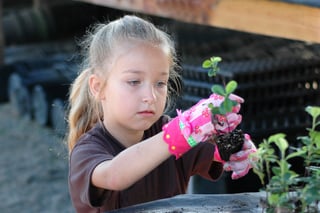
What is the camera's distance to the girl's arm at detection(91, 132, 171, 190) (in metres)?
1.65

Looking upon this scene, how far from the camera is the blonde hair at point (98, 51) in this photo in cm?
196

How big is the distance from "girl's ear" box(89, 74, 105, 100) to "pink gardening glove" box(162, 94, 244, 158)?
16.5 inches

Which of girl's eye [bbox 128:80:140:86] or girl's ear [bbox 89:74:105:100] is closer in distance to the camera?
girl's eye [bbox 128:80:140:86]

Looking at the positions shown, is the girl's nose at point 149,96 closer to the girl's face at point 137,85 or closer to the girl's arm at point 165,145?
the girl's face at point 137,85

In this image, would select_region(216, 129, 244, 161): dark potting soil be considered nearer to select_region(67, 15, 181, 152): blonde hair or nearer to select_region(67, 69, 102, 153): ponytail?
select_region(67, 15, 181, 152): blonde hair

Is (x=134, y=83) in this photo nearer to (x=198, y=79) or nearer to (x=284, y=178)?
(x=284, y=178)

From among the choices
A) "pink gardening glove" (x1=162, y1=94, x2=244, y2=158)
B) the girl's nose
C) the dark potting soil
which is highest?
the girl's nose

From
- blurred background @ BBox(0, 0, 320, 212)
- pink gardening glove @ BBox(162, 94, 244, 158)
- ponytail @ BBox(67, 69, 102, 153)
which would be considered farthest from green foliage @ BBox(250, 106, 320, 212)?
blurred background @ BBox(0, 0, 320, 212)

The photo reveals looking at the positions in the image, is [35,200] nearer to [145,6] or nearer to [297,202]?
[145,6]

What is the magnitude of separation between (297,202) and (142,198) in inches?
25.4

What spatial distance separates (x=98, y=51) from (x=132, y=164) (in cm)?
46

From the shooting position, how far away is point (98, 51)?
6.67ft

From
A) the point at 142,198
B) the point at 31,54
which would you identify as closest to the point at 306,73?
the point at 142,198

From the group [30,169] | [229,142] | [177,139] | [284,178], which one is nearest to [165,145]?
[177,139]
